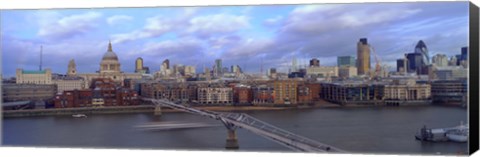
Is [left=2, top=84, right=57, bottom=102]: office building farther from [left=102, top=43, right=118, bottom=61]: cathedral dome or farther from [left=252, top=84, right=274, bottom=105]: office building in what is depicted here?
[left=252, top=84, right=274, bottom=105]: office building

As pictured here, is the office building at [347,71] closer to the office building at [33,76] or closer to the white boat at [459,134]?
the white boat at [459,134]

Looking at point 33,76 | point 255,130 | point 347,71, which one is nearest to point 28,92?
point 33,76

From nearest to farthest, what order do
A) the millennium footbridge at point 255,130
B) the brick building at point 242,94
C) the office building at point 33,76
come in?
the millennium footbridge at point 255,130
the brick building at point 242,94
the office building at point 33,76

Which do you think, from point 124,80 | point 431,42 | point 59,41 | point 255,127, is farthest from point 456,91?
point 59,41

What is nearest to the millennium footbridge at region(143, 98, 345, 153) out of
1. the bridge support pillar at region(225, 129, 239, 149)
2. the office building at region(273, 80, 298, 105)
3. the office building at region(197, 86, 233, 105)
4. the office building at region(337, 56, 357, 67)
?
the bridge support pillar at region(225, 129, 239, 149)

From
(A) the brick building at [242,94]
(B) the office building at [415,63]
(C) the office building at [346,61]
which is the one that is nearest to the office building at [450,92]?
(B) the office building at [415,63]
